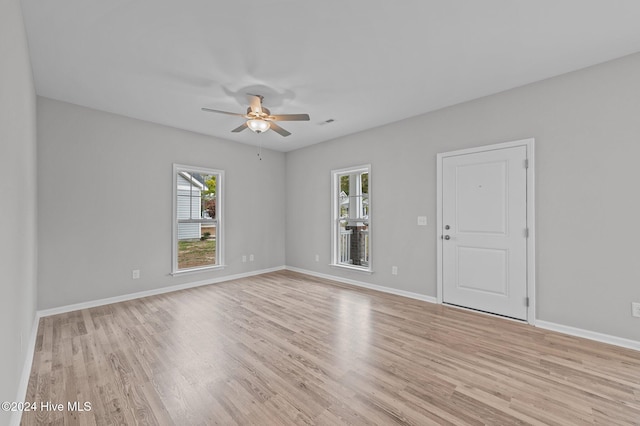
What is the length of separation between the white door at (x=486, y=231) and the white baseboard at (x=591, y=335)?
0.22 metres

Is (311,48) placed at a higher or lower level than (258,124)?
higher

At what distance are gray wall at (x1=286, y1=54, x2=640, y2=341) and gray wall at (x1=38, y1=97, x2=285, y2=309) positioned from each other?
12.0 ft

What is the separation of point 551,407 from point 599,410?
29cm

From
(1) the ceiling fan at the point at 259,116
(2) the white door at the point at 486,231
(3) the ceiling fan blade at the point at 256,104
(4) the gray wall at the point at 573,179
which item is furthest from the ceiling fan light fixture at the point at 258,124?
(2) the white door at the point at 486,231

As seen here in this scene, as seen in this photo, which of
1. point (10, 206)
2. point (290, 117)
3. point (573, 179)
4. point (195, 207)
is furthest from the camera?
point (195, 207)

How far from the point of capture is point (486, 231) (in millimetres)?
3510

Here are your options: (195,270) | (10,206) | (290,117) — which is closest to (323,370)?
(10,206)

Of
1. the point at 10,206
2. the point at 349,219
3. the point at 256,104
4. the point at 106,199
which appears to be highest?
the point at 256,104

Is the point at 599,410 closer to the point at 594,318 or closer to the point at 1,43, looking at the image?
the point at 594,318

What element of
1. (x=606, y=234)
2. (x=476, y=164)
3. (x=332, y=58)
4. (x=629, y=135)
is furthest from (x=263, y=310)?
(x=629, y=135)

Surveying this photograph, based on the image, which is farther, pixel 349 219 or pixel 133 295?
pixel 349 219

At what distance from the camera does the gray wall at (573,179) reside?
8.66 feet

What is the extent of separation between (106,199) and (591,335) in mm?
6044

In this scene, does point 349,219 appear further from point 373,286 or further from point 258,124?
point 258,124
